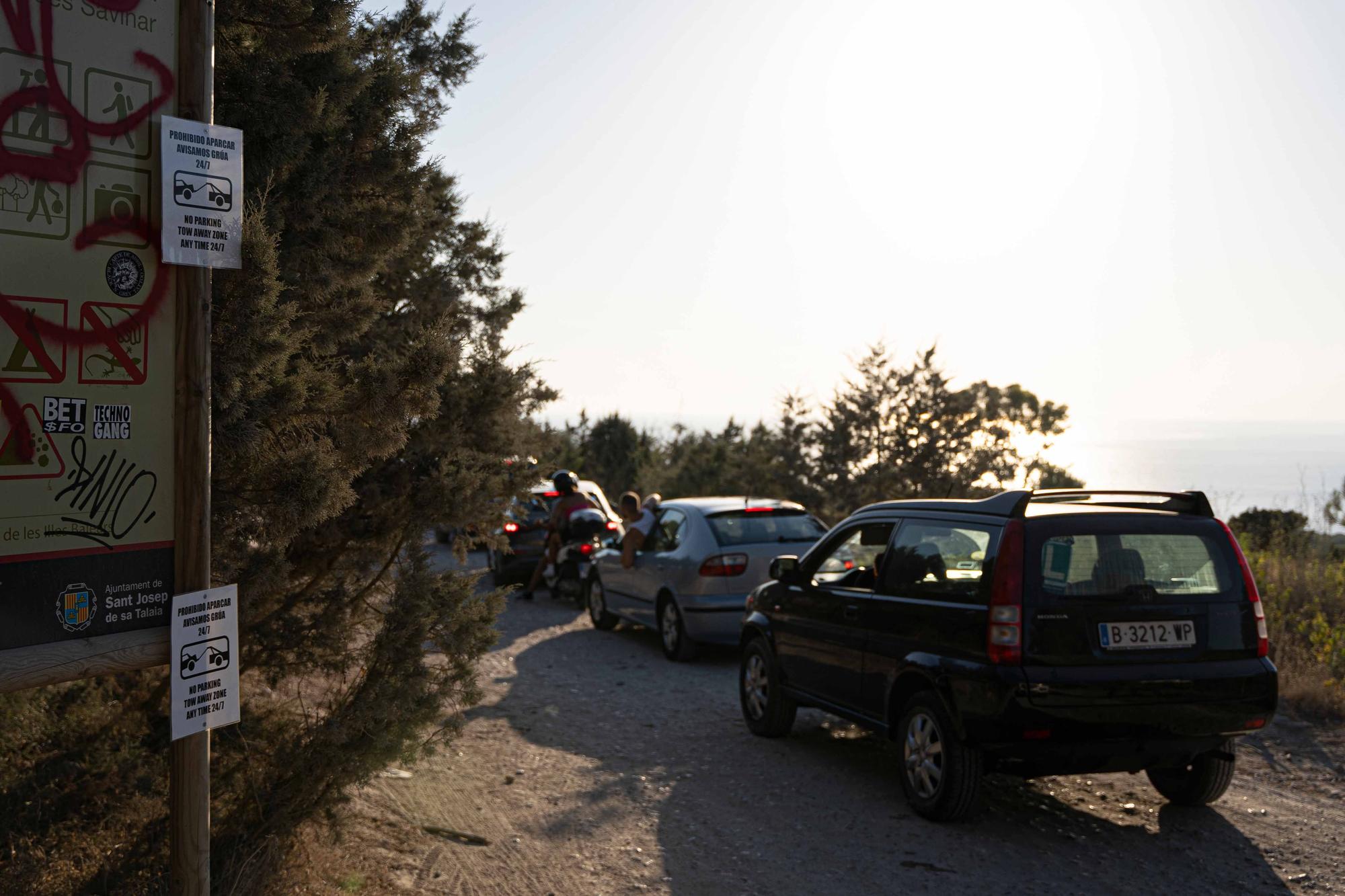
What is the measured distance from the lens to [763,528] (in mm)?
11711

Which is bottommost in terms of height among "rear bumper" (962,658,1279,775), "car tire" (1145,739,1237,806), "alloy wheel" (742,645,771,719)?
"car tire" (1145,739,1237,806)

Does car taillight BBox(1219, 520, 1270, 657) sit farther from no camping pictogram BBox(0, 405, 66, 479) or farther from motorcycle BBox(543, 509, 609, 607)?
motorcycle BBox(543, 509, 609, 607)

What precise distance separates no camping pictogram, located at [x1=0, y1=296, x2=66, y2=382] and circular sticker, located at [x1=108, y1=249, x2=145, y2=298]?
0.57 ft

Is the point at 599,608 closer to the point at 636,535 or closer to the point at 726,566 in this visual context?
the point at 636,535

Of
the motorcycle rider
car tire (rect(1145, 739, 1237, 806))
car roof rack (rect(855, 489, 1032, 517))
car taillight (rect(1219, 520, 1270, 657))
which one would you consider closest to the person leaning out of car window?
the motorcycle rider

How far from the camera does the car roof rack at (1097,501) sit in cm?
632

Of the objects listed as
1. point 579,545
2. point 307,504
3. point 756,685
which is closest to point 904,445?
point 579,545

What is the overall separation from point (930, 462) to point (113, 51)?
15896 mm

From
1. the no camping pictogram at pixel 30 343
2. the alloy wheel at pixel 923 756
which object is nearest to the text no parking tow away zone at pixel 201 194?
the no camping pictogram at pixel 30 343

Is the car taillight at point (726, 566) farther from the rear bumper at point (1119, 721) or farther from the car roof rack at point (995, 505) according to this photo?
the rear bumper at point (1119, 721)

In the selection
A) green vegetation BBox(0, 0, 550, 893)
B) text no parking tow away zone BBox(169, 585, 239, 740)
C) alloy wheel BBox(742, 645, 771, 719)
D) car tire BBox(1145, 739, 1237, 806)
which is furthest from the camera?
alloy wheel BBox(742, 645, 771, 719)

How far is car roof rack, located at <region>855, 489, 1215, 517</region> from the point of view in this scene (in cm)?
632

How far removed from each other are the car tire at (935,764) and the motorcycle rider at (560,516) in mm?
9752

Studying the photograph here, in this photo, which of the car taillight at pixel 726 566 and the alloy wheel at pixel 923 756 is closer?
the alloy wheel at pixel 923 756
